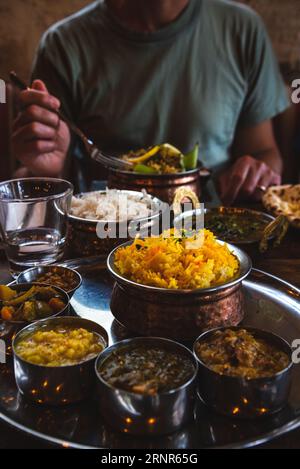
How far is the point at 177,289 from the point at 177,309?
2.5 inches

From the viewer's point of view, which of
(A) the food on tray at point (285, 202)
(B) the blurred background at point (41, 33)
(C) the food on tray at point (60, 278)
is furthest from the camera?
(B) the blurred background at point (41, 33)

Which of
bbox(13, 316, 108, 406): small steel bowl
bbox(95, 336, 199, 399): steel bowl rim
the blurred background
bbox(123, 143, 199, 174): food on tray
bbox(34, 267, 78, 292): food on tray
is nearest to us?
bbox(95, 336, 199, 399): steel bowl rim

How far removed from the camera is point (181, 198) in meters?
2.29

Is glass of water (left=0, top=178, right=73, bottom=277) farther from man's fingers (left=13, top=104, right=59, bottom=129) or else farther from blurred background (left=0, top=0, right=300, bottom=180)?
blurred background (left=0, top=0, right=300, bottom=180)

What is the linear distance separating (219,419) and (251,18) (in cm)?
317

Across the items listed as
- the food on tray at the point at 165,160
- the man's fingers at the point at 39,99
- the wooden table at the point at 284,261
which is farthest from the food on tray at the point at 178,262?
the man's fingers at the point at 39,99

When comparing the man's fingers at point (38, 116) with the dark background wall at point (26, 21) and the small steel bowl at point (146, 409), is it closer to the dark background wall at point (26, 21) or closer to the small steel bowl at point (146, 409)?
the small steel bowl at point (146, 409)

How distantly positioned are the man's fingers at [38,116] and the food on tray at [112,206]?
1.81ft

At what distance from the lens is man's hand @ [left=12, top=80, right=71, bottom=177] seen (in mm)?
2510

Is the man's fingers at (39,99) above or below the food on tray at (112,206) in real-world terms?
above

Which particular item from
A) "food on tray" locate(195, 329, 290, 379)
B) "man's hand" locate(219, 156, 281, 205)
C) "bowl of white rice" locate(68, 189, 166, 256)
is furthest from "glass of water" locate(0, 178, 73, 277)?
"man's hand" locate(219, 156, 281, 205)

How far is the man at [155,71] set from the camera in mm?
3346

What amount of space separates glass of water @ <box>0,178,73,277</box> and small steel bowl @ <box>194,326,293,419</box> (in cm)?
91
